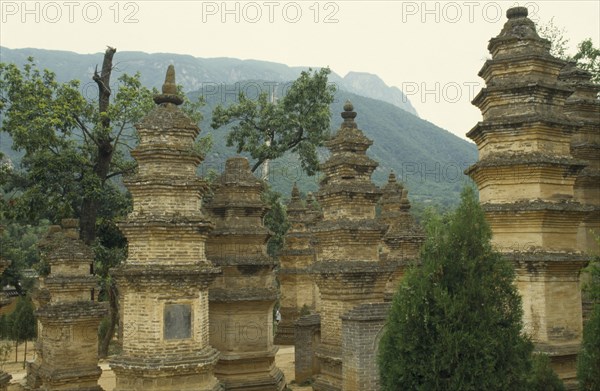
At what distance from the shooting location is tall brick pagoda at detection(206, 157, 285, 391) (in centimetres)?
1742

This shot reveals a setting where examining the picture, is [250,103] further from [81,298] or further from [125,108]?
[81,298]

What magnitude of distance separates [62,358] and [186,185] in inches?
266

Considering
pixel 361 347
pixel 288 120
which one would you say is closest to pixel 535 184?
pixel 361 347

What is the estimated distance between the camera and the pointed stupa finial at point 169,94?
568 inches

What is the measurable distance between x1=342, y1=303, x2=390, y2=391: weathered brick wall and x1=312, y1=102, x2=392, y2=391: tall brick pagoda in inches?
28.7

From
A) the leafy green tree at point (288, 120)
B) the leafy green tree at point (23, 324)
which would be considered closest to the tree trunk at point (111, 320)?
the leafy green tree at point (23, 324)

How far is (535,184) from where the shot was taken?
42.4 ft

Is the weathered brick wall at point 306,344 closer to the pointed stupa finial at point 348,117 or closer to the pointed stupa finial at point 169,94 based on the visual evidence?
the pointed stupa finial at point 348,117

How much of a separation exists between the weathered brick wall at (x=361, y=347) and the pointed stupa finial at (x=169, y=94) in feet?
22.4

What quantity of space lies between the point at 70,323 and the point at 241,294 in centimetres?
476

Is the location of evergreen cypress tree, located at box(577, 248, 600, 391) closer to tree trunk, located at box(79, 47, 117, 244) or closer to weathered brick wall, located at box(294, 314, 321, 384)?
weathered brick wall, located at box(294, 314, 321, 384)

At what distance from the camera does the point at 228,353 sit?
17.4 meters

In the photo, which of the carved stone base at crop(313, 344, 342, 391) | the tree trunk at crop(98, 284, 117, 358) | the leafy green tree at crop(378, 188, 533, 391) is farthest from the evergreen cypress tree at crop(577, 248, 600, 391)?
the tree trunk at crop(98, 284, 117, 358)

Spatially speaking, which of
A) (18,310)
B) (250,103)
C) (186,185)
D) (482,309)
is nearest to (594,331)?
(482,309)
